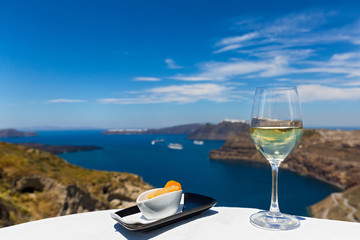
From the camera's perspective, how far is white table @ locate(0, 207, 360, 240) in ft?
3.71

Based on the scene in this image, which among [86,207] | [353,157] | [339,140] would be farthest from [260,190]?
[86,207]

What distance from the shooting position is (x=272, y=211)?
1.23 m

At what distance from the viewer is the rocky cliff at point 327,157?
65.6 m

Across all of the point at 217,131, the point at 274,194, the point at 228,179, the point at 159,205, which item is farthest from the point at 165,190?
the point at 217,131

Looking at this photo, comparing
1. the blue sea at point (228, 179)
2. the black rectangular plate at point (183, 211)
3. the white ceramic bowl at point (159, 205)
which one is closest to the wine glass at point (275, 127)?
the black rectangular plate at point (183, 211)

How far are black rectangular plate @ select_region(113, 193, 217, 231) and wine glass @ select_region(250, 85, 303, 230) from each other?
0.97 ft

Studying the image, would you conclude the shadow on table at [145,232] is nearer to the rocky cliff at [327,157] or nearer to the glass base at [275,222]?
the glass base at [275,222]

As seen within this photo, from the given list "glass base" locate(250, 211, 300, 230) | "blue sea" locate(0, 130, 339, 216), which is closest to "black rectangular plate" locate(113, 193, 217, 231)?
"glass base" locate(250, 211, 300, 230)

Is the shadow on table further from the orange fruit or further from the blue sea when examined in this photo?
the blue sea

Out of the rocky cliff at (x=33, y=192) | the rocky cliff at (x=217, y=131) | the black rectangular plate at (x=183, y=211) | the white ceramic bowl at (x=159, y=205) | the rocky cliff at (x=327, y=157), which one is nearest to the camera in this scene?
the black rectangular plate at (x=183, y=211)

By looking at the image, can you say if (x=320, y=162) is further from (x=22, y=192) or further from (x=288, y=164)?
(x=22, y=192)

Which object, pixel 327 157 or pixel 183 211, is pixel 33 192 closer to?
pixel 183 211

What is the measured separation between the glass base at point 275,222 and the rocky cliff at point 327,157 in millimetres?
60223

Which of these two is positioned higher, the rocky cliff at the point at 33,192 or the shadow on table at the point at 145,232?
the shadow on table at the point at 145,232
